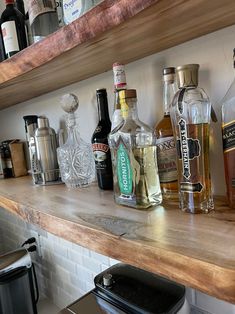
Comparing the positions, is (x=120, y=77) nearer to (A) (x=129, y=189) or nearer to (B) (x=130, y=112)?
(B) (x=130, y=112)

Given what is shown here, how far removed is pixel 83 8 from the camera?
1.78ft

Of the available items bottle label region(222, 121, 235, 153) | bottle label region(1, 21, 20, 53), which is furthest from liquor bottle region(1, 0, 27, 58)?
bottle label region(222, 121, 235, 153)

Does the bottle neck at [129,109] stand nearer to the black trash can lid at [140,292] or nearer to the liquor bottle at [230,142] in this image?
the liquor bottle at [230,142]

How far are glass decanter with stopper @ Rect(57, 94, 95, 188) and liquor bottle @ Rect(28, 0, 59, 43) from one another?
0.17 metres

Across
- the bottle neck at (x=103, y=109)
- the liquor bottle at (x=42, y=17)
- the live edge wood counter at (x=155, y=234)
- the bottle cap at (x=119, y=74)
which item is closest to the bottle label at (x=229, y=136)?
the live edge wood counter at (x=155, y=234)

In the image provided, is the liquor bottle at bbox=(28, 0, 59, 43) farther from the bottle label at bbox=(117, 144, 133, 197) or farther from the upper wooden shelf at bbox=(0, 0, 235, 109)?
the bottle label at bbox=(117, 144, 133, 197)

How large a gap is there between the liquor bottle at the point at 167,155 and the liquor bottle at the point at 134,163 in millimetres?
19

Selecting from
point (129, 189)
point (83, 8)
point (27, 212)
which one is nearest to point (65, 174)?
point (27, 212)

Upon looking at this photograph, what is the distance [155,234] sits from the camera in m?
0.39

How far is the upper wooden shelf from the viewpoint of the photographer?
1.29 feet

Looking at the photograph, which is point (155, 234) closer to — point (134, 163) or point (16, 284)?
point (134, 163)

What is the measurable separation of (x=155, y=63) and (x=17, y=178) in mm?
686

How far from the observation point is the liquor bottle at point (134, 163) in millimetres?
533

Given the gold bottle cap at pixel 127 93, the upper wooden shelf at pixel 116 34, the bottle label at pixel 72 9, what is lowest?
the gold bottle cap at pixel 127 93
